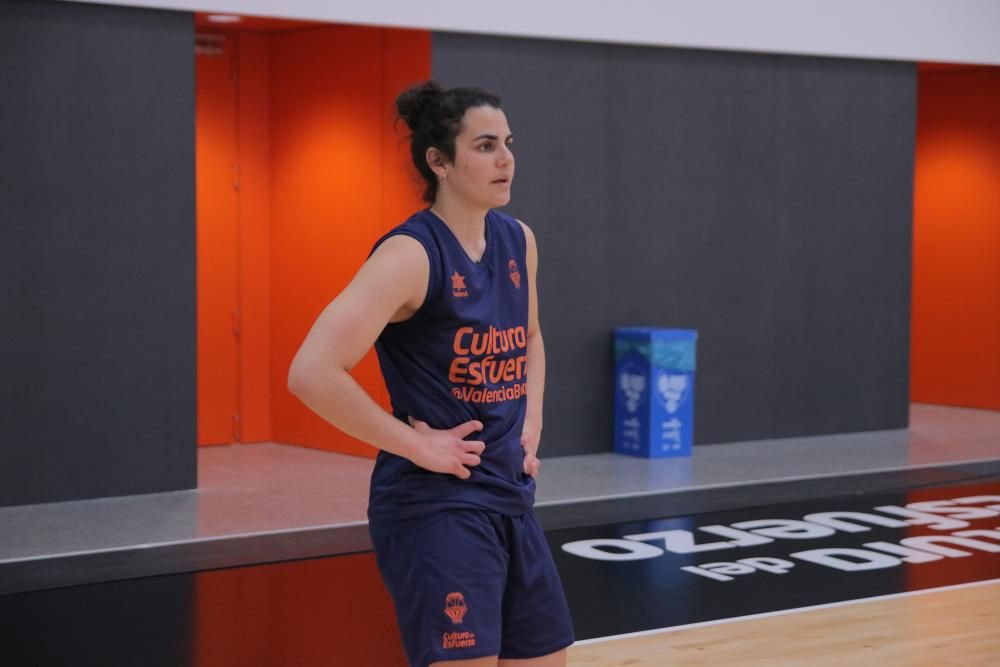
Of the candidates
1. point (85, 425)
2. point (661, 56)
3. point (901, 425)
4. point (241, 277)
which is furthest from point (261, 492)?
point (901, 425)

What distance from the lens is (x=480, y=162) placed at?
102 inches

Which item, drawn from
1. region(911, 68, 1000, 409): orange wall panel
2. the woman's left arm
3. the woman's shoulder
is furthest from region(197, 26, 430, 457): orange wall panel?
the woman's shoulder

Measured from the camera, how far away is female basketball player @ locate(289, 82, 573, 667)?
2455mm

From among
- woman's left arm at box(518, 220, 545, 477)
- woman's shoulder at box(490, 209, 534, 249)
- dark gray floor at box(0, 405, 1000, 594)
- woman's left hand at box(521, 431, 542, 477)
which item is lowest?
dark gray floor at box(0, 405, 1000, 594)

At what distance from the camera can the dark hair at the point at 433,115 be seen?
2605 millimetres

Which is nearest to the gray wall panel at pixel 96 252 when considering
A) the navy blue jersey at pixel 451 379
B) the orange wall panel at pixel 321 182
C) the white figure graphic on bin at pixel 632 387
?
the orange wall panel at pixel 321 182

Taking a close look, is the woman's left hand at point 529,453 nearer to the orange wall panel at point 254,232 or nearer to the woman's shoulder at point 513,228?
the woman's shoulder at point 513,228

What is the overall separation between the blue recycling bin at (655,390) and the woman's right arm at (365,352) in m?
5.54

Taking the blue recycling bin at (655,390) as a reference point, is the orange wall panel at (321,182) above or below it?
above

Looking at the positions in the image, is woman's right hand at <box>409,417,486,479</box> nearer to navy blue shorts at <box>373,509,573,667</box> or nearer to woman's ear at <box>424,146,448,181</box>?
navy blue shorts at <box>373,509,573,667</box>

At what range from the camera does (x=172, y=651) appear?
435 cm

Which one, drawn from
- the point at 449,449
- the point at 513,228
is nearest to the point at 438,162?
the point at 513,228

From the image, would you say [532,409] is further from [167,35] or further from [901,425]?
[901,425]

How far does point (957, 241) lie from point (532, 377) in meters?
8.34
